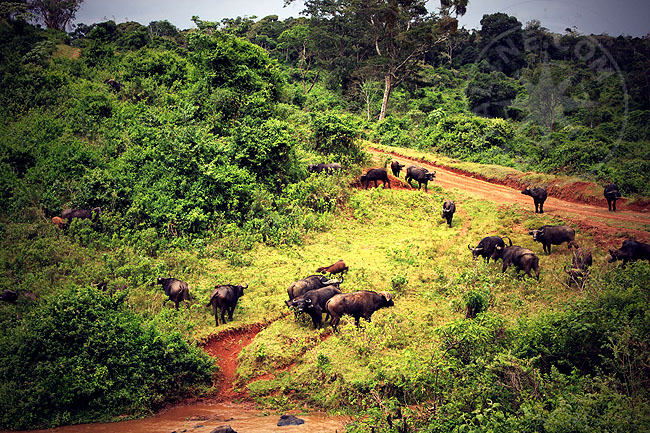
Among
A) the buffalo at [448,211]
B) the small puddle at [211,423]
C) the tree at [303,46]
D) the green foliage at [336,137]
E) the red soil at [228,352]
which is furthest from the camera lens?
the tree at [303,46]

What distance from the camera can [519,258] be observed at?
45.0ft

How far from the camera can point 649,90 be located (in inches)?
1775

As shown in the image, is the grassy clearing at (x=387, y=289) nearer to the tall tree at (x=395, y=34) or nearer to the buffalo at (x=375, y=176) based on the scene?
the buffalo at (x=375, y=176)

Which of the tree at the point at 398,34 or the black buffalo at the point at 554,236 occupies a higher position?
the tree at the point at 398,34

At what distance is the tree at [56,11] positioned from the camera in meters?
48.6

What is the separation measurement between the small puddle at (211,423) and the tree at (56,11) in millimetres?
53011

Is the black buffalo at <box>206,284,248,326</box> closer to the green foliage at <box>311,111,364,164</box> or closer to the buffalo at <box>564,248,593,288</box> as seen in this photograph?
the buffalo at <box>564,248,593,288</box>

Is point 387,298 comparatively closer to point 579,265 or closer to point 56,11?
point 579,265

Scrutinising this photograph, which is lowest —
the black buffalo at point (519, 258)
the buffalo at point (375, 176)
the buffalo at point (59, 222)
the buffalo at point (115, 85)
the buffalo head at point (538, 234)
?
the black buffalo at point (519, 258)

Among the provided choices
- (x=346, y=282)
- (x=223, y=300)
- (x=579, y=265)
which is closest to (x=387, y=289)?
(x=346, y=282)

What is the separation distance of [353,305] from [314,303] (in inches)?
39.9

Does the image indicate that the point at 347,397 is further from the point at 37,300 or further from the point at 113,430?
the point at 37,300

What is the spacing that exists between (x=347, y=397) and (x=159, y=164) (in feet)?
43.5
